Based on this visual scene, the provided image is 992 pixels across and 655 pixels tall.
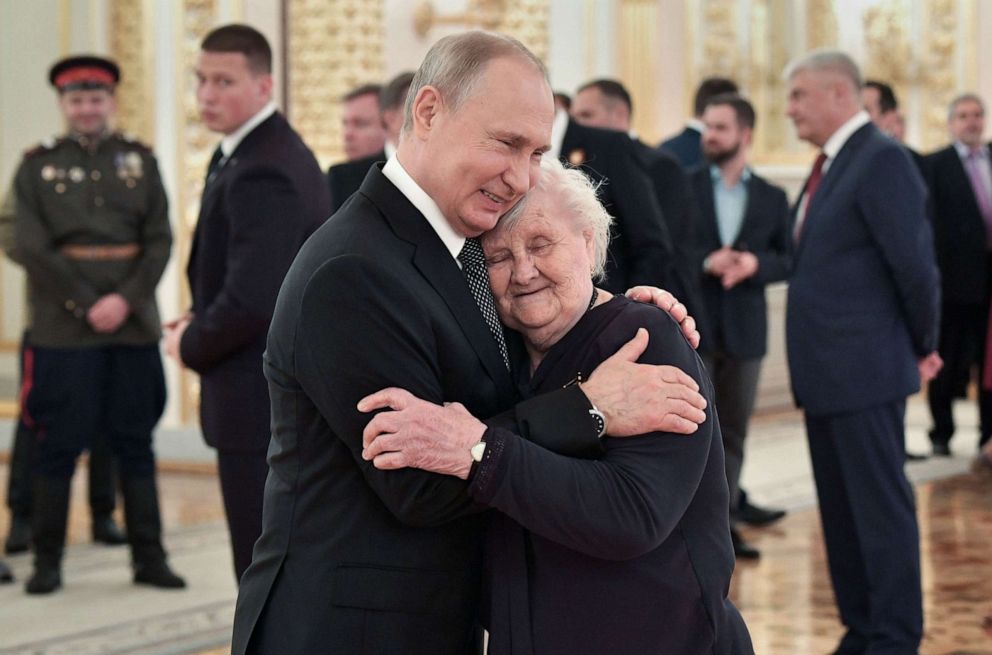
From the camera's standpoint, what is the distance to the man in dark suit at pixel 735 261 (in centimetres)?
538

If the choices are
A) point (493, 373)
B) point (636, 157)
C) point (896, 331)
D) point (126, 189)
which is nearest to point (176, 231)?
point (126, 189)

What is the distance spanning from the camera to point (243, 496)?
3434 mm

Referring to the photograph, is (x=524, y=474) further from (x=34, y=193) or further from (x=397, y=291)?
(x=34, y=193)

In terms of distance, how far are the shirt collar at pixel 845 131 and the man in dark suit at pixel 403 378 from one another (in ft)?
7.30

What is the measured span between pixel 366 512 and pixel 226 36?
7.05 ft

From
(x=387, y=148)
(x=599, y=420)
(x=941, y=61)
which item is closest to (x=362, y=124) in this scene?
(x=387, y=148)

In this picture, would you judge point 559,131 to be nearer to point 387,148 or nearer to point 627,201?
point 627,201

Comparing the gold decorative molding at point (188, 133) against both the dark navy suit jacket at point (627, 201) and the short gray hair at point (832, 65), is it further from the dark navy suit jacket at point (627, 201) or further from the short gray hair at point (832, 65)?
the short gray hair at point (832, 65)

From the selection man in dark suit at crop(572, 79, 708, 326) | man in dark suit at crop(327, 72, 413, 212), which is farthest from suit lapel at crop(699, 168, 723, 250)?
man in dark suit at crop(327, 72, 413, 212)

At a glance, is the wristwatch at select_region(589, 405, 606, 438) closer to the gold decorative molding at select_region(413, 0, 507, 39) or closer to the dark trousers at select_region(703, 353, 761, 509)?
the dark trousers at select_region(703, 353, 761, 509)

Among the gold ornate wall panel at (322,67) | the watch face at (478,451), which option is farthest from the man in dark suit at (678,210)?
the watch face at (478,451)

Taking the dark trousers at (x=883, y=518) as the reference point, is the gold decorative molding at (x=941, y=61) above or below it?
above

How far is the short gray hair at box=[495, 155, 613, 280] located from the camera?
207 centimetres

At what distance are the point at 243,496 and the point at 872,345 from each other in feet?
5.52
